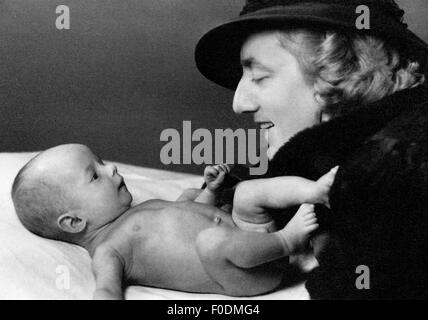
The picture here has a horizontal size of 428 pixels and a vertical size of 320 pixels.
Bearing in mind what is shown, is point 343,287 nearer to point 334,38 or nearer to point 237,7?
point 334,38

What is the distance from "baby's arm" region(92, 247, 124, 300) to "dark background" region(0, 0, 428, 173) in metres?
0.41

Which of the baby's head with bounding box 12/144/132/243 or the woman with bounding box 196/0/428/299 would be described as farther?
the baby's head with bounding box 12/144/132/243

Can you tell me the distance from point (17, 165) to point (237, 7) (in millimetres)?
628

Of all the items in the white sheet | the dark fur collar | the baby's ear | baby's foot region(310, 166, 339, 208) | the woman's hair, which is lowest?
the white sheet

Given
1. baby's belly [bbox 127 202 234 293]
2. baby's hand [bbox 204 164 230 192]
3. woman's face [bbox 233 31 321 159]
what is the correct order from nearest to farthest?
baby's belly [bbox 127 202 234 293], woman's face [bbox 233 31 321 159], baby's hand [bbox 204 164 230 192]

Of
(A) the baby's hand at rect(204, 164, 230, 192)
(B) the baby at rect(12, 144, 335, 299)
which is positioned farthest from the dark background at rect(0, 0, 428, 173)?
(B) the baby at rect(12, 144, 335, 299)

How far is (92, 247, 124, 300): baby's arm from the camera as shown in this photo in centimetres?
86

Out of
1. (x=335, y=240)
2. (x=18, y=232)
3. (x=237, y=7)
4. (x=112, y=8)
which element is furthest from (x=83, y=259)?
(x=237, y=7)

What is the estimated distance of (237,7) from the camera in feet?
4.41

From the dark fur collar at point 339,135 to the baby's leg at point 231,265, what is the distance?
0.46ft

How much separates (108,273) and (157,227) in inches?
5.2

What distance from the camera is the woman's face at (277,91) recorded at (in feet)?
3.54

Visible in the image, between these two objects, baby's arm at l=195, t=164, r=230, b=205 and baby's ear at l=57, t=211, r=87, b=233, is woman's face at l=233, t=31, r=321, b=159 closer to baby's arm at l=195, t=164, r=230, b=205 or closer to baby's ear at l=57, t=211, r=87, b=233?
baby's arm at l=195, t=164, r=230, b=205

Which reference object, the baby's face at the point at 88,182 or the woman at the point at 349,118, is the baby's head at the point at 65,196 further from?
the woman at the point at 349,118
